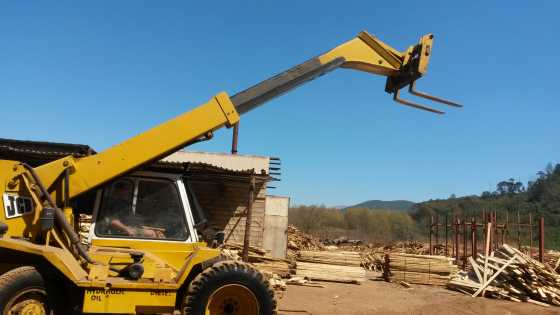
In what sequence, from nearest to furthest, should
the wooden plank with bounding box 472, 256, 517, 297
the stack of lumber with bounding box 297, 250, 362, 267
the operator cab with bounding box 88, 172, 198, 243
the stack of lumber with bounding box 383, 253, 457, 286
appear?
the operator cab with bounding box 88, 172, 198, 243
the wooden plank with bounding box 472, 256, 517, 297
the stack of lumber with bounding box 383, 253, 457, 286
the stack of lumber with bounding box 297, 250, 362, 267

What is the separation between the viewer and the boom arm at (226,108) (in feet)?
19.4

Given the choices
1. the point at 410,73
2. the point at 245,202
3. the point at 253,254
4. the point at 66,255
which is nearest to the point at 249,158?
the point at 245,202

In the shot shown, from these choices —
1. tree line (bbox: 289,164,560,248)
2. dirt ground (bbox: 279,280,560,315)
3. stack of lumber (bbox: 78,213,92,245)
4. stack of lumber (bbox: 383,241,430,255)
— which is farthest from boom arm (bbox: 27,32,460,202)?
tree line (bbox: 289,164,560,248)

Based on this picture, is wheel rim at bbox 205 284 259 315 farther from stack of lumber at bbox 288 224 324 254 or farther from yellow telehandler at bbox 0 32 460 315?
stack of lumber at bbox 288 224 324 254

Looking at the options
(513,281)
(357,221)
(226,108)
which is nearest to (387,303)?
(513,281)

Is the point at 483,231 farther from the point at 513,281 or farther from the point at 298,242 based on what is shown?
the point at 513,281

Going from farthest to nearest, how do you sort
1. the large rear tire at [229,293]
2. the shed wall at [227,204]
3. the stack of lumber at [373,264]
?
the stack of lumber at [373,264], the shed wall at [227,204], the large rear tire at [229,293]

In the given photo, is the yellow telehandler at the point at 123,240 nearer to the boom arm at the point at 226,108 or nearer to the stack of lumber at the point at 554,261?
the boom arm at the point at 226,108

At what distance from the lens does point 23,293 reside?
208 inches

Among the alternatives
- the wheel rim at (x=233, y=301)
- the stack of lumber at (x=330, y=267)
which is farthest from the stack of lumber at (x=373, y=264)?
the wheel rim at (x=233, y=301)

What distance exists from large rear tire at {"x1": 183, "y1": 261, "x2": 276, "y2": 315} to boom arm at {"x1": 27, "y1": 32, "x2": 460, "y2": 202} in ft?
5.46

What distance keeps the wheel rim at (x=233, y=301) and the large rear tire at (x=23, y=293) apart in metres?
1.84

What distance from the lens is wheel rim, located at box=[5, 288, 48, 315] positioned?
5.23 metres

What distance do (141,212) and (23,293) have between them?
1589mm
